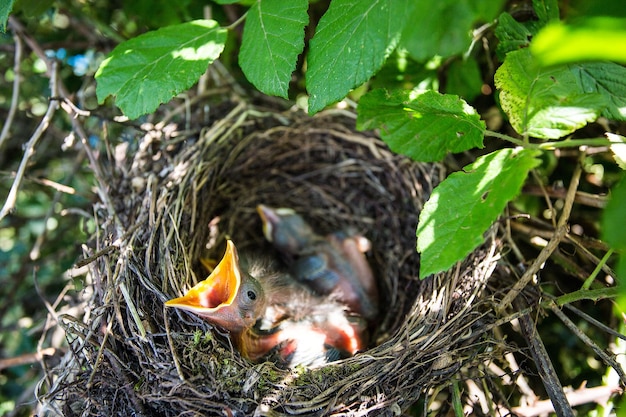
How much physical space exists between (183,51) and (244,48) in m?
0.14

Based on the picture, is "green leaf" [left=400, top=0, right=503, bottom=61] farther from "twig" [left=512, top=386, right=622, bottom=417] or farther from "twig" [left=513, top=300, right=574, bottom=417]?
"twig" [left=512, top=386, right=622, bottom=417]

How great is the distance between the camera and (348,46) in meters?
1.01

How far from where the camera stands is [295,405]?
3.84 feet

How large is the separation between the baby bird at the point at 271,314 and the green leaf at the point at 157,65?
421 mm

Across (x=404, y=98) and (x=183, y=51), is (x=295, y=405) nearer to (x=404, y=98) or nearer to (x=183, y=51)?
(x=404, y=98)

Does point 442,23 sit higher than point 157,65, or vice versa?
point 442,23

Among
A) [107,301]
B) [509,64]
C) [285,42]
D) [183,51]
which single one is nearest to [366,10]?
[285,42]

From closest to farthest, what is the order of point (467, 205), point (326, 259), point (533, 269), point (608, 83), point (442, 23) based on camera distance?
point (442, 23), point (467, 205), point (608, 83), point (533, 269), point (326, 259)

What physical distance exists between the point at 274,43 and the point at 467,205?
0.53 m

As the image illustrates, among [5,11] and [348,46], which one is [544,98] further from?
[5,11]

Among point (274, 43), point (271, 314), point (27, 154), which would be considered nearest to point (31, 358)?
point (27, 154)

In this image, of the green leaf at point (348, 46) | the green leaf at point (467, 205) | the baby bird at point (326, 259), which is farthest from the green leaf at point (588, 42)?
the baby bird at point (326, 259)

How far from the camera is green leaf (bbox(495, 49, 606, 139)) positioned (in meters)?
0.93

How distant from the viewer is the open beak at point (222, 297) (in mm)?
1270
